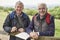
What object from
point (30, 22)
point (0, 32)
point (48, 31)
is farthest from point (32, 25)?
point (0, 32)

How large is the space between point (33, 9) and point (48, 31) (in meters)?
0.30

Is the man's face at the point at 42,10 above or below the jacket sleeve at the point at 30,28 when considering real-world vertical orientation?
above

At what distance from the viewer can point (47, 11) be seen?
2.44 metres

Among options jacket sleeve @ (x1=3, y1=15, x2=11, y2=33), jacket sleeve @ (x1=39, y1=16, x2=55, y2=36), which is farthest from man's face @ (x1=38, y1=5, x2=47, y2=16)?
jacket sleeve @ (x1=3, y1=15, x2=11, y2=33)

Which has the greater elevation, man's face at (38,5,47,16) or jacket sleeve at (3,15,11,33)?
man's face at (38,5,47,16)

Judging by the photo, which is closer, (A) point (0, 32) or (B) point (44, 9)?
(B) point (44, 9)

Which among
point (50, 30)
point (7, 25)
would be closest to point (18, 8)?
point (7, 25)

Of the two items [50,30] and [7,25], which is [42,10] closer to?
[50,30]

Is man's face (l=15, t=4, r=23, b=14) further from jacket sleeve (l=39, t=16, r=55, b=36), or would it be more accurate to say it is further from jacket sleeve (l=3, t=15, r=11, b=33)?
jacket sleeve (l=39, t=16, r=55, b=36)

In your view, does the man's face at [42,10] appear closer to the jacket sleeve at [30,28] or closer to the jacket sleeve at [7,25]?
the jacket sleeve at [30,28]

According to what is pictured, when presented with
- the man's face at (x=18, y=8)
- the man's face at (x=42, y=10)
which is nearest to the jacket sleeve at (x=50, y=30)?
the man's face at (x=42, y=10)

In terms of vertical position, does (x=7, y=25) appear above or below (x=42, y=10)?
below

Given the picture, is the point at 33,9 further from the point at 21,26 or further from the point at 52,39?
the point at 52,39

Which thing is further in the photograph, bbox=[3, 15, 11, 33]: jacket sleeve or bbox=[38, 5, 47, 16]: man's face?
bbox=[3, 15, 11, 33]: jacket sleeve
